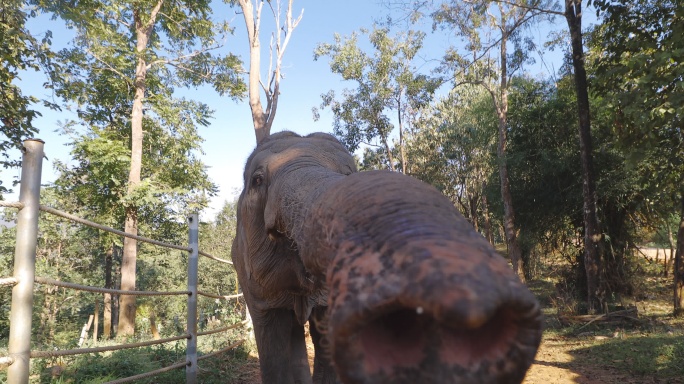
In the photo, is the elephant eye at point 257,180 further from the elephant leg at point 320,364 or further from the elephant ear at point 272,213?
the elephant leg at point 320,364

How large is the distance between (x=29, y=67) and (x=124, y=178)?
7376 millimetres

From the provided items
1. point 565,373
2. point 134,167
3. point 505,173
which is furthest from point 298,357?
point 505,173

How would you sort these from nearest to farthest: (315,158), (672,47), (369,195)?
(369,195), (315,158), (672,47)

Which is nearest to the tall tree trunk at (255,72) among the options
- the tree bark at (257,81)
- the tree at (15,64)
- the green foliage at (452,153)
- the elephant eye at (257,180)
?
the tree bark at (257,81)

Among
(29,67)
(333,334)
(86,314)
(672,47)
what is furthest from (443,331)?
(86,314)

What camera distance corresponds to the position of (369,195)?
3.87 ft

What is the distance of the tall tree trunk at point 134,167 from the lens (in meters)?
13.4

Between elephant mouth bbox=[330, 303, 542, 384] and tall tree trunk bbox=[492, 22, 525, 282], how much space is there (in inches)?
632

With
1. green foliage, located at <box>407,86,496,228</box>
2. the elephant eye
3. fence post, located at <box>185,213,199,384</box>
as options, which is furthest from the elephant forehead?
green foliage, located at <box>407,86,496,228</box>

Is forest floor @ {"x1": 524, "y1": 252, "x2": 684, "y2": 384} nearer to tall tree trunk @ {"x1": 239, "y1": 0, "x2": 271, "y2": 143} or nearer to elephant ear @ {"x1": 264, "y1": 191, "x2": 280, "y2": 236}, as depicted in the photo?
elephant ear @ {"x1": 264, "y1": 191, "x2": 280, "y2": 236}

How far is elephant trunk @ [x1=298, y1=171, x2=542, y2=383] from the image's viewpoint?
824 millimetres

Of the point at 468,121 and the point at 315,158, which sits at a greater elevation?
the point at 468,121

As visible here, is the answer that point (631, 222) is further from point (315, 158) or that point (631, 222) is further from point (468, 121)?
point (315, 158)

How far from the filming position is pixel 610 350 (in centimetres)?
830
